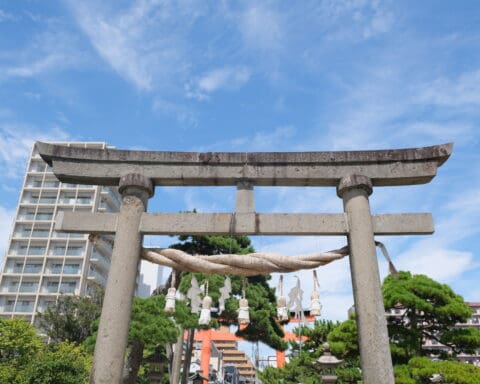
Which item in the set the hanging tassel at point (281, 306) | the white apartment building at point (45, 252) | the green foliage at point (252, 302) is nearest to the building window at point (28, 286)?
the white apartment building at point (45, 252)

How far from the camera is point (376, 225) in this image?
5.33m

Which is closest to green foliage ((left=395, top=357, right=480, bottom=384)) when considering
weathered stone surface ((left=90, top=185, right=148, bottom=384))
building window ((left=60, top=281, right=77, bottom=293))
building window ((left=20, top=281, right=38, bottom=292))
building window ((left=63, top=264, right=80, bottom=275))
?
weathered stone surface ((left=90, top=185, right=148, bottom=384))

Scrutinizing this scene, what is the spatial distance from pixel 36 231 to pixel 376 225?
158ft

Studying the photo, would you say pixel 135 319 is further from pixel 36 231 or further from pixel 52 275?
pixel 36 231

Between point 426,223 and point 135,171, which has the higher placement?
point 135,171

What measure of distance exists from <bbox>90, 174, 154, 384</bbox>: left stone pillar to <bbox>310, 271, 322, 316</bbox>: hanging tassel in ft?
7.90

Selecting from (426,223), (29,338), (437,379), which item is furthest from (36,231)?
(426,223)

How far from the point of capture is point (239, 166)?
5738 mm

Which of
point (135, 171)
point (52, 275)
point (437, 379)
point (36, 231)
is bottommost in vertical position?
point (437, 379)

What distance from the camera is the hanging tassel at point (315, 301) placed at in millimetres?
5309

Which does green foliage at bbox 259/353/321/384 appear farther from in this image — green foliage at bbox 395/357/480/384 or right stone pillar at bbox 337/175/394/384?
right stone pillar at bbox 337/175/394/384

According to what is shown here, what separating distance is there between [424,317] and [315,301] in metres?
9.02

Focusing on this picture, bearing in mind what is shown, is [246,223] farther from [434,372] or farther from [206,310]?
[434,372]

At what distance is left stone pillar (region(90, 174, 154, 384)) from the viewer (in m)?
4.64
